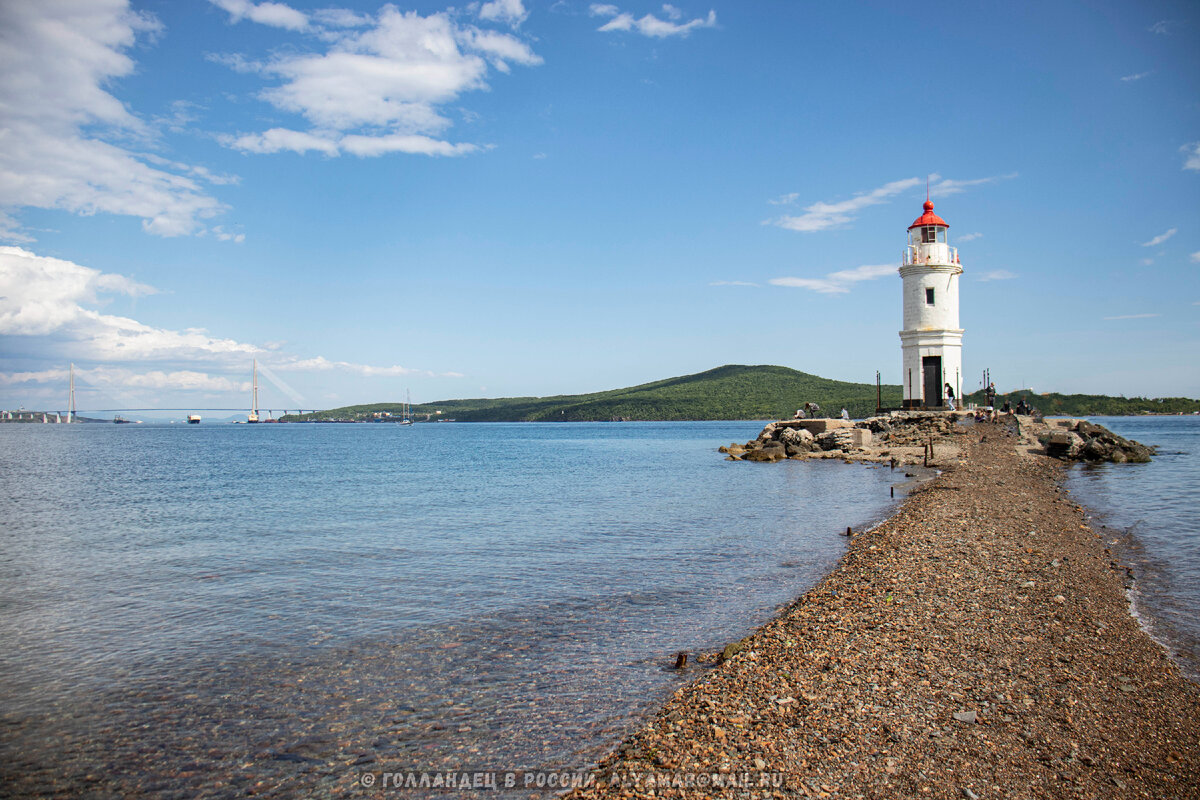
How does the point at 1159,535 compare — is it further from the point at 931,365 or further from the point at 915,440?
the point at 931,365

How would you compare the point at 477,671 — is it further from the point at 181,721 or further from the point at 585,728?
the point at 181,721

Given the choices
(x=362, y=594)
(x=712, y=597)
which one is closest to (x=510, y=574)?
(x=362, y=594)

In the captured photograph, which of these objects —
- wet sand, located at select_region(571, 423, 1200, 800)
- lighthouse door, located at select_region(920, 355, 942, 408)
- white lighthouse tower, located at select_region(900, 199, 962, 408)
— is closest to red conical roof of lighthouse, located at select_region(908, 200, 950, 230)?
white lighthouse tower, located at select_region(900, 199, 962, 408)

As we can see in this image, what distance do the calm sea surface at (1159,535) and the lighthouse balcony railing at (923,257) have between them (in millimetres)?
14735

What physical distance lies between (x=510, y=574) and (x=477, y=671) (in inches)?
203

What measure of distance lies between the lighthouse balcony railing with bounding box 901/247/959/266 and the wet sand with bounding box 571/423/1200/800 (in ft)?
111

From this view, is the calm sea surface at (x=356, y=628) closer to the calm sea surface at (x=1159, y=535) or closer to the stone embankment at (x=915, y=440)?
the calm sea surface at (x=1159, y=535)

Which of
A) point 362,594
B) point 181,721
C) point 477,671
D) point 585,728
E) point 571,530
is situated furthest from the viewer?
point 571,530

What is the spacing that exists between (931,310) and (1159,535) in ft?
91.3

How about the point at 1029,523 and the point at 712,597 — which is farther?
the point at 1029,523

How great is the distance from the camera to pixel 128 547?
17.5m

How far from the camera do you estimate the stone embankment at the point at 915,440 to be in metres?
35.8

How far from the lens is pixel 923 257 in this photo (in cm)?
4119

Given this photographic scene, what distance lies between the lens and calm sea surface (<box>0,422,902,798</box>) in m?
6.43
